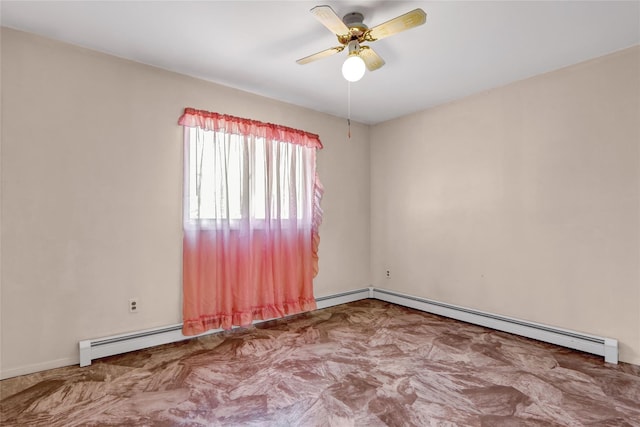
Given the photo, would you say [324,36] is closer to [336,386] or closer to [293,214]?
[293,214]

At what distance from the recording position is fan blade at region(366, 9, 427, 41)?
1.85 m

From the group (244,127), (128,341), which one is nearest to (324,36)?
(244,127)

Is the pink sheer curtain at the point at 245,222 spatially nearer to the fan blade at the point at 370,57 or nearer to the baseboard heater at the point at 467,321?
the baseboard heater at the point at 467,321

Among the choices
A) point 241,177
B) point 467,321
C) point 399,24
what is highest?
point 399,24

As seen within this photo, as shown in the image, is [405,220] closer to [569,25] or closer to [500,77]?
[500,77]

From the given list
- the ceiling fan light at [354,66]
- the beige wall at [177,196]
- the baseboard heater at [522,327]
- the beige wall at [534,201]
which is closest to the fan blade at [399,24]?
the ceiling fan light at [354,66]

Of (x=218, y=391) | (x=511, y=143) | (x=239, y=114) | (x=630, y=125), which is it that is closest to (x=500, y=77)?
(x=511, y=143)

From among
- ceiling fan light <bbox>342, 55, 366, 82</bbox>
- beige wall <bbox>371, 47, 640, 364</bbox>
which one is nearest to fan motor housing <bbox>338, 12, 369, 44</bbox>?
ceiling fan light <bbox>342, 55, 366, 82</bbox>

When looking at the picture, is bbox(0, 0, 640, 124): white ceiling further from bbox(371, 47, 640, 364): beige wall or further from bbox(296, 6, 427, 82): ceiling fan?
bbox(371, 47, 640, 364): beige wall

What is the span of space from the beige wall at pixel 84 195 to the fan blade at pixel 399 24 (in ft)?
6.07

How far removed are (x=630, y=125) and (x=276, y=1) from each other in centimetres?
296

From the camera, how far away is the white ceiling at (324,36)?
6.97 feet

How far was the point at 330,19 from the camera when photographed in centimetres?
194

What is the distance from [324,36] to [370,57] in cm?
41
